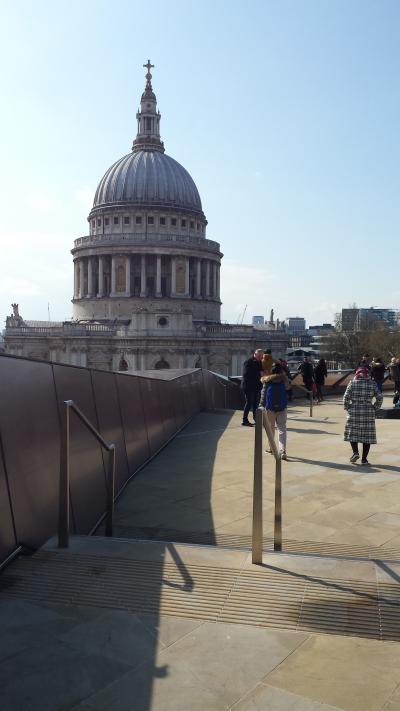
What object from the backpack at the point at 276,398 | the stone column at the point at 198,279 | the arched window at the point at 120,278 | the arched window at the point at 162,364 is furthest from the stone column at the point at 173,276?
the backpack at the point at 276,398

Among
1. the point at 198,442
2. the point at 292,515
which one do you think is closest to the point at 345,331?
the point at 198,442

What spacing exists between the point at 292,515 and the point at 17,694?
4.44 metres

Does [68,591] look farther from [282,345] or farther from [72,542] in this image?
[282,345]

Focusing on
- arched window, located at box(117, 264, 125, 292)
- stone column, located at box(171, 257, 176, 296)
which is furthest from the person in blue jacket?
arched window, located at box(117, 264, 125, 292)

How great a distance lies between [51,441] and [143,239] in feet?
267

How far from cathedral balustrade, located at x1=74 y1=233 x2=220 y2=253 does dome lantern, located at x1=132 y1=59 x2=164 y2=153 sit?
16428 millimetres

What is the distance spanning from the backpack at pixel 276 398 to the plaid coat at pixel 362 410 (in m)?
1.11

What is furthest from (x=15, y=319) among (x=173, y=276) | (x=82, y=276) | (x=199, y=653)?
(x=199, y=653)

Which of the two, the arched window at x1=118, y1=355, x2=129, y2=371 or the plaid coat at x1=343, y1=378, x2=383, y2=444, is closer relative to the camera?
the plaid coat at x1=343, y1=378, x2=383, y2=444

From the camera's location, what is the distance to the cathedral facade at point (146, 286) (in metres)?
76.6

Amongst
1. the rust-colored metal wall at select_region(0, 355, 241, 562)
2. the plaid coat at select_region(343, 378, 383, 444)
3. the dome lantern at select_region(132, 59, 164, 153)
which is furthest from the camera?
the dome lantern at select_region(132, 59, 164, 153)

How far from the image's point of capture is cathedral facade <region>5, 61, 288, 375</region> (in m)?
76.6

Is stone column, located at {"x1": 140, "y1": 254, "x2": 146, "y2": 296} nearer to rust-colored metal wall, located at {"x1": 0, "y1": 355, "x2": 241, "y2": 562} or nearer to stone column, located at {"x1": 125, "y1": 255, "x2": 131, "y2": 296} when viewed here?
stone column, located at {"x1": 125, "y1": 255, "x2": 131, "y2": 296}

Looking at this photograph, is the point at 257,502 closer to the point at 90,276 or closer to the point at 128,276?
the point at 128,276
